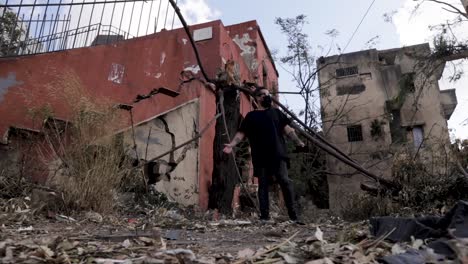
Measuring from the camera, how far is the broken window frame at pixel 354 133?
71.4 ft

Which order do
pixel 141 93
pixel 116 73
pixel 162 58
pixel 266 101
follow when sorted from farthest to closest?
pixel 162 58, pixel 141 93, pixel 116 73, pixel 266 101

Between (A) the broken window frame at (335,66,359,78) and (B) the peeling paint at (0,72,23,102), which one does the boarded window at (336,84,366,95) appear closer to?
(A) the broken window frame at (335,66,359,78)

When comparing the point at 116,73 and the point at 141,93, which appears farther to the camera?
the point at 141,93

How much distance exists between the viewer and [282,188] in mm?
4645

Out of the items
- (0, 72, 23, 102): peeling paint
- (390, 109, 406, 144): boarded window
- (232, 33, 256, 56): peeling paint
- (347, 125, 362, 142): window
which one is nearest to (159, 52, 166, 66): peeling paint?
(0, 72, 23, 102): peeling paint

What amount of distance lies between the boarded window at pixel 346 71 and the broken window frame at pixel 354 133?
3.34 meters

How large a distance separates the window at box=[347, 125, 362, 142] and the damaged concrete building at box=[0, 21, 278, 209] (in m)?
12.8

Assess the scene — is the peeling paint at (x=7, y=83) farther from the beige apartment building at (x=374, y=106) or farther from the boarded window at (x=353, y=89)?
the boarded window at (x=353, y=89)

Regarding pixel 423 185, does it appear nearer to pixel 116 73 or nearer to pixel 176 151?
pixel 176 151

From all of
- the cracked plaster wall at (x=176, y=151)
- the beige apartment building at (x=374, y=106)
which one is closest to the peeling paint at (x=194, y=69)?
the cracked plaster wall at (x=176, y=151)

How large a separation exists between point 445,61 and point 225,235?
11150 millimetres

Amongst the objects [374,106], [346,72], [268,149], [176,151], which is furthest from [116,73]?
[346,72]

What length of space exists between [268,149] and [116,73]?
4.59m

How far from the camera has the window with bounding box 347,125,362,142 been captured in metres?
21.8
